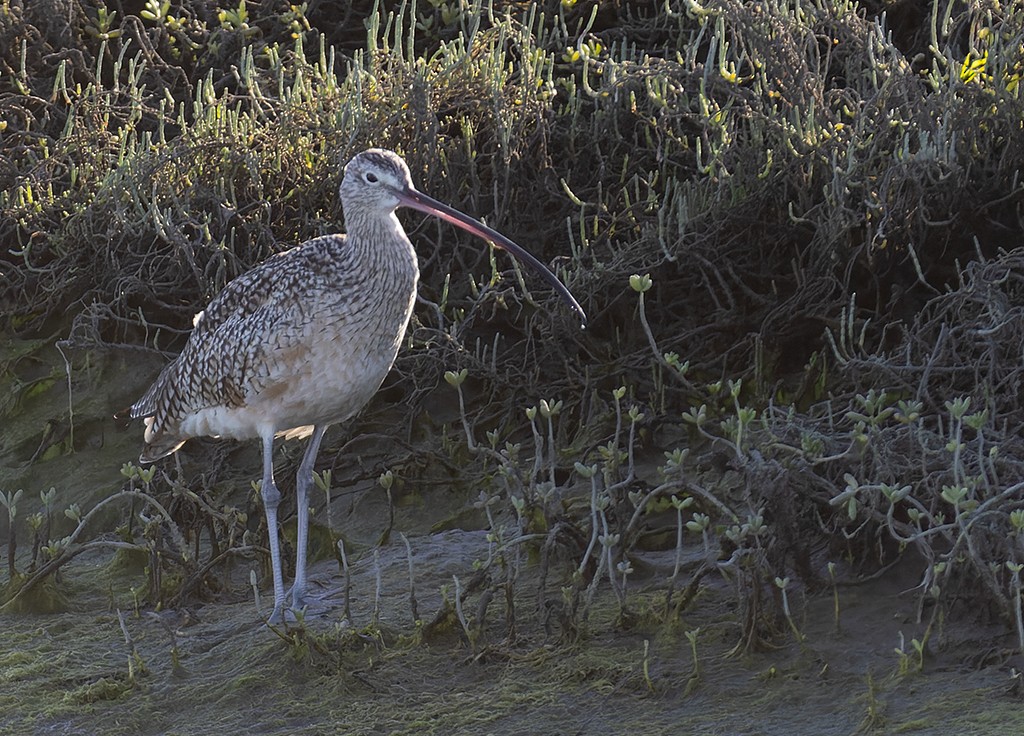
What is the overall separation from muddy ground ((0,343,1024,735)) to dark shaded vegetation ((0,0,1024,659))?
0.41ft

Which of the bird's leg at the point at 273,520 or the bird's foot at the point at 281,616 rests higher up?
the bird's leg at the point at 273,520

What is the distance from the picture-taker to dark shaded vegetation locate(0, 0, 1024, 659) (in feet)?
16.5

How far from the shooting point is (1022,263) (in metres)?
5.57

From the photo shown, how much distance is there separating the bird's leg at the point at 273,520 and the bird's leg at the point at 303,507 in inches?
2.4

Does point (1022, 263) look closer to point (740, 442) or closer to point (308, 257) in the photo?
point (740, 442)

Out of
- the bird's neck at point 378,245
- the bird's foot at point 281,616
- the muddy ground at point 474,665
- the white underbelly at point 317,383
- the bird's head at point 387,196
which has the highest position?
the bird's head at point 387,196

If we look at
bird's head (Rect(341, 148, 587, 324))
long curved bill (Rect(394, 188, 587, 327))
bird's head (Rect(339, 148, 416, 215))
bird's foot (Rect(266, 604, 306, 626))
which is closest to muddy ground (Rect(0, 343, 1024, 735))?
bird's foot (Rect(266, 604, 306, 626))

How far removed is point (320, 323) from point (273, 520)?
80cm

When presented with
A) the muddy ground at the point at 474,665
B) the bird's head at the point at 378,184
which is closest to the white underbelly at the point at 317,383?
the bird's head at the point at 378,184

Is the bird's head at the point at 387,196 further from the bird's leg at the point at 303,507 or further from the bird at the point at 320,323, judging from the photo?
the bird's leg at the point at 303,507

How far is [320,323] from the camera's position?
18.5 feet

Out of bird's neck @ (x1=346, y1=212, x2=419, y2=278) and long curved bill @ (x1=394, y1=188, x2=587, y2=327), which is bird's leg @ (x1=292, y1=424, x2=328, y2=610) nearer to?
bird's neck @ (x1=346, y1=212, x2=419, y2=278)

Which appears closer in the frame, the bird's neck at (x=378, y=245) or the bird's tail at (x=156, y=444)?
the bird's neck at (x=378, y=245)

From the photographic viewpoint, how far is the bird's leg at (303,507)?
569 cm
